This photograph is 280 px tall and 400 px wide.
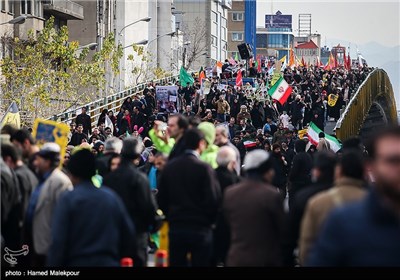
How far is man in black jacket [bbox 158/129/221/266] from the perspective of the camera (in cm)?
1120

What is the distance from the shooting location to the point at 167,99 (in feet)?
134

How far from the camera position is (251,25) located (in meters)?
161

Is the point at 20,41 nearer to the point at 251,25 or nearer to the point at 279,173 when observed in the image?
the point at 279,173

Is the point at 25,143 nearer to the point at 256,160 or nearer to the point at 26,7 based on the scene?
the point at 256,160

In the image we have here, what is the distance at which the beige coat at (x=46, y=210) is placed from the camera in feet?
36.3

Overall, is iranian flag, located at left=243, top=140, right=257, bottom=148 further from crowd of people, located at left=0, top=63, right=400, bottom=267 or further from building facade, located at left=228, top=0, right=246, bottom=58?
building facade, located at left=228, top=0, right=246, bottom=58

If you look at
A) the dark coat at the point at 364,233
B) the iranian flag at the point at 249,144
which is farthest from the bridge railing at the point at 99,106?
the dark coat at the point at 364,233

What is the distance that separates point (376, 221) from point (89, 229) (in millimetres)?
3131

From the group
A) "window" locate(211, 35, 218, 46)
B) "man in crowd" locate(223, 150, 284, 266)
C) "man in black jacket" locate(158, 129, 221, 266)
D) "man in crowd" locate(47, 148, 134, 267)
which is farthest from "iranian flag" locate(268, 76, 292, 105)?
"window" locate(211, 35, 218, 46)

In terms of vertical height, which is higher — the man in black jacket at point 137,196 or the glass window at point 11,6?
the glass window at point 11,6

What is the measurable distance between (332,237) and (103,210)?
115 inches

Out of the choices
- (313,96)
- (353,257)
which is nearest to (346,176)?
(353,257)

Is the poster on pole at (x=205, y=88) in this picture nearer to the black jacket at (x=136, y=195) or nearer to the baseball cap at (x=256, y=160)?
the black jacket at (x=136, y=195)

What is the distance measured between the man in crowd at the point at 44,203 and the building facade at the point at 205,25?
132m
